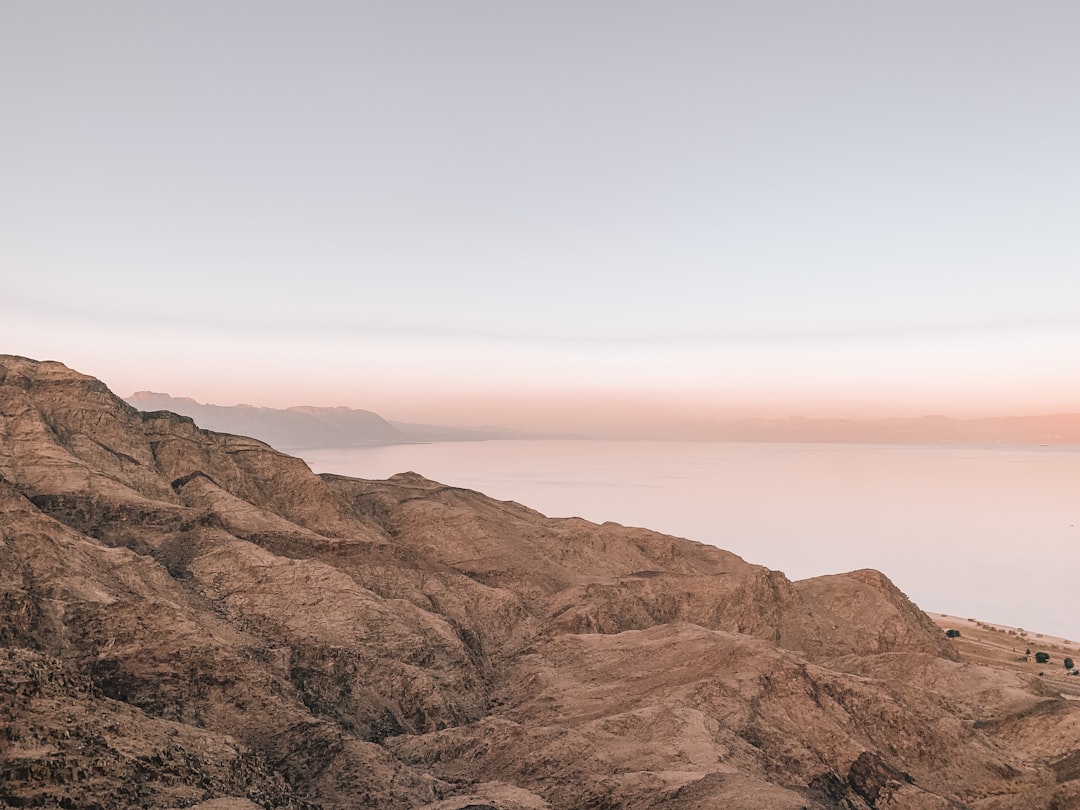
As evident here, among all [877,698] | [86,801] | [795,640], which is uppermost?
[86,801]

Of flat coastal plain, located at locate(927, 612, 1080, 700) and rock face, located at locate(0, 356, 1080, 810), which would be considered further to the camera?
flat coastal plain, located at locate(927, 612, 1080, 700)

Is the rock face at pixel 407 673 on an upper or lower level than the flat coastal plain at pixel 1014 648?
upper

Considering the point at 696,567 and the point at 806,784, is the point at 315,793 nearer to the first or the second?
the point at 806,784

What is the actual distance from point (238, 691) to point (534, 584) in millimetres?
35419

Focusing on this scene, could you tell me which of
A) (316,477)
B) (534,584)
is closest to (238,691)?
(534,584)

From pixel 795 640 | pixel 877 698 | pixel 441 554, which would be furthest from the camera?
pixel 441 554

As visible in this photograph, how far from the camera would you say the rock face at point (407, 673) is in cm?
2775

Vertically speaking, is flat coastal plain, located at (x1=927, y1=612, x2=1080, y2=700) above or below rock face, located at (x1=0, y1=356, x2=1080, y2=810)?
below

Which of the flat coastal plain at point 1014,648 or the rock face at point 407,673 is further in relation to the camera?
the flat coastal plain at point 1014,648

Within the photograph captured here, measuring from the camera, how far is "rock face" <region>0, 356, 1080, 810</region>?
2775 centimetres

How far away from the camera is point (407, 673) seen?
43938 mm

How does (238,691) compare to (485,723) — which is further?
(485,723)

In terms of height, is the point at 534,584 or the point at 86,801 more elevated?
the point at 86,801

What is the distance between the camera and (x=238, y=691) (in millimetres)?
34719
